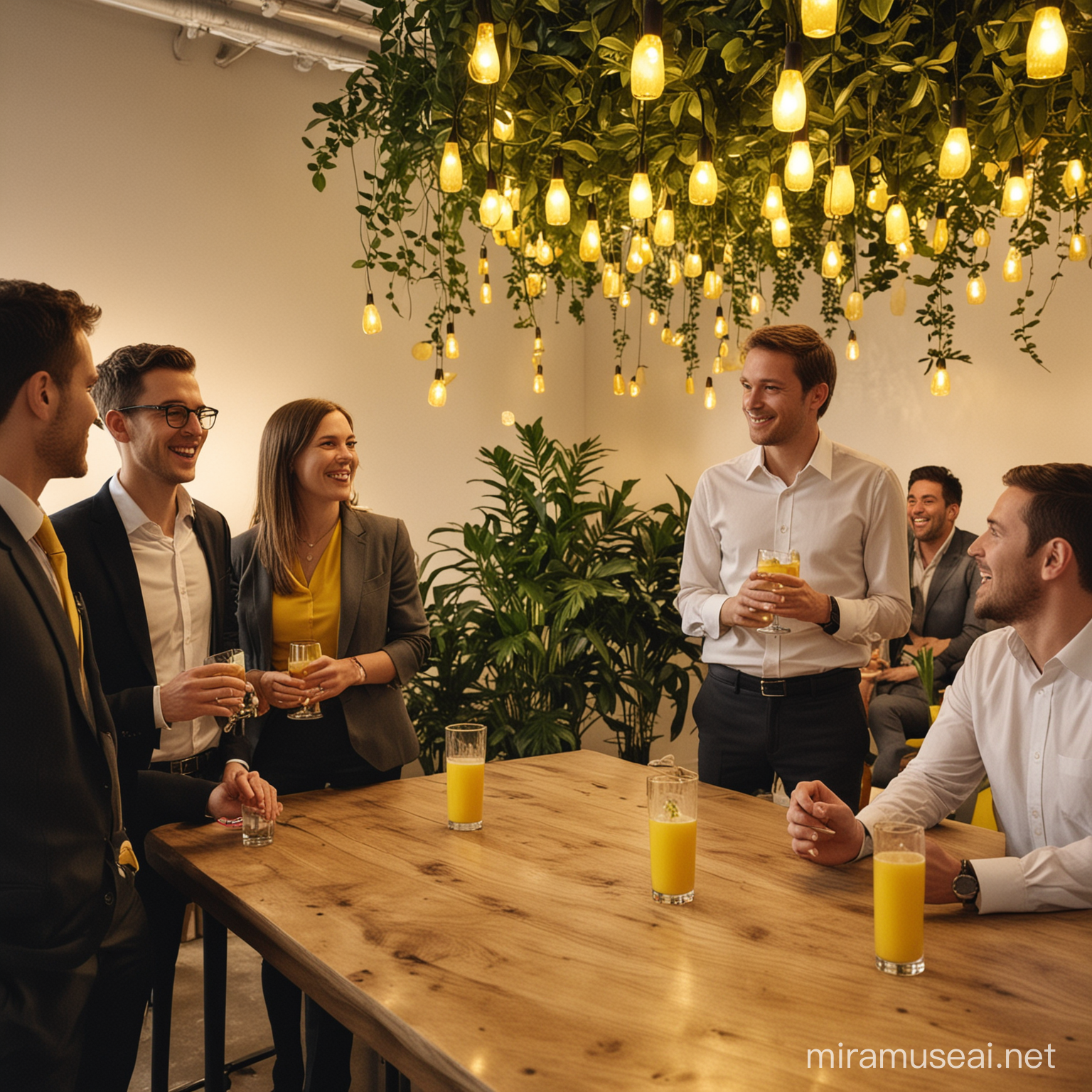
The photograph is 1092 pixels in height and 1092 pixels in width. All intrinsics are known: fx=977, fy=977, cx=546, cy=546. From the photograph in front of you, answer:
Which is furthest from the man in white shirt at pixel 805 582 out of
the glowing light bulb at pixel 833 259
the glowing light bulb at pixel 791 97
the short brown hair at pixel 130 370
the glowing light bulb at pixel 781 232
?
the short brown hair at pixel 130 370

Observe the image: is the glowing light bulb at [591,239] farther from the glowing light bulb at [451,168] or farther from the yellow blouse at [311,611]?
the yellow blouse at [311,611]

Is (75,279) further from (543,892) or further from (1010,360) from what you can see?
(1010,360)

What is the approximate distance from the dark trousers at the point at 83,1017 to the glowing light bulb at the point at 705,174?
1702 mm

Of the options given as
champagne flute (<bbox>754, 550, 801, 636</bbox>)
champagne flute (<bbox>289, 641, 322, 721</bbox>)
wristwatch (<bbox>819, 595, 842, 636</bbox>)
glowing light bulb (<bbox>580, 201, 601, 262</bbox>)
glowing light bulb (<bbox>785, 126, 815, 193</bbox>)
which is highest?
glowing light bulb (<bbox>580, 201, 601, 262</bbox>)

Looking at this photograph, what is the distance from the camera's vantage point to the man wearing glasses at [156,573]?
6.98 feet

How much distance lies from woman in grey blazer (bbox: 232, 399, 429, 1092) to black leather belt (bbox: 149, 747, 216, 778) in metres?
0.13

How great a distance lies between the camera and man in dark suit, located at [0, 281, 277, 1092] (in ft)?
4.57

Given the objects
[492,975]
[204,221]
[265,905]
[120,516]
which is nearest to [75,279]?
[204,221]

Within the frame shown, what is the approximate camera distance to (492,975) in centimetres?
130

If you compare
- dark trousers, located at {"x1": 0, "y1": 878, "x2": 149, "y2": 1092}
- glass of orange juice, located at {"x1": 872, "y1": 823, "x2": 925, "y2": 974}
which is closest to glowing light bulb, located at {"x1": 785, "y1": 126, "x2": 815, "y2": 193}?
glass of orange juice, located at {"x1": 872, "y1": 823, "x2": 925, "y2": 974}

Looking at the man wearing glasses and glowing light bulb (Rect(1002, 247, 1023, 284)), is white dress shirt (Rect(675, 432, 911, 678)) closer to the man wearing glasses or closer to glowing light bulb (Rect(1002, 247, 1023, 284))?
the man wearing glasses

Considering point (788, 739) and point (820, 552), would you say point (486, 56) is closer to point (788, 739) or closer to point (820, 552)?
point (820, 552)

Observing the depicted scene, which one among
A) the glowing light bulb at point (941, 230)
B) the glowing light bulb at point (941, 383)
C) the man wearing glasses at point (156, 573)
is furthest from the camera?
the glowing light bulb at point (941, 383)

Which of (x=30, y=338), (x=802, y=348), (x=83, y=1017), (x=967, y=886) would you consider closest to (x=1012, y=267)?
(x=802, y=348)
